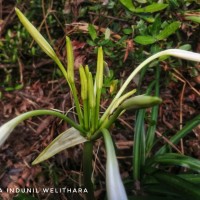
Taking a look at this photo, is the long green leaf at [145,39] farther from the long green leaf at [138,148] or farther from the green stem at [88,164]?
the green stem at [88,164]

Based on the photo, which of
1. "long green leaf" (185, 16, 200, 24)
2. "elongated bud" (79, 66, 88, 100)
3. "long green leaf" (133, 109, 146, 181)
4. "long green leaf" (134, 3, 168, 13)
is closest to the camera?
"elongated bud" (79, 66, 88, 100)

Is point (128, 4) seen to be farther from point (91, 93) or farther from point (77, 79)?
point (91, 93)

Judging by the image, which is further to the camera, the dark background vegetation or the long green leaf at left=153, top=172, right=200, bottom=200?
the dark background vegetation

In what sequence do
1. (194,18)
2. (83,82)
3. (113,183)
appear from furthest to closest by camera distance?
(194,18) < (83,82) < (113,183)

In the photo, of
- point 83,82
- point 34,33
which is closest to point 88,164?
point 83,82

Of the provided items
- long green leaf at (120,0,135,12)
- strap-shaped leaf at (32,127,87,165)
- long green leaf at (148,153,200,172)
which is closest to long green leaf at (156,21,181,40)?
long green leaf at (120,0,135,12)

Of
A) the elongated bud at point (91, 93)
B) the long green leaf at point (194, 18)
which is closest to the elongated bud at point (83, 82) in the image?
the elongated bud at point (91, 93)

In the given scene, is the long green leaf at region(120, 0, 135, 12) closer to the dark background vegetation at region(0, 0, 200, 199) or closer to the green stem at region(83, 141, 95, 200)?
the dark background vegetation at region(0, 0, 200, 199)

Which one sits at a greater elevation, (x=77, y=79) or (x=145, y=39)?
(x=145, y=39)

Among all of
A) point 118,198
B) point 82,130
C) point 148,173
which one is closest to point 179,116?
point 148,173

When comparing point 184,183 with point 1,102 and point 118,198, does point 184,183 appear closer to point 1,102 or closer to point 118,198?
point 118,198
